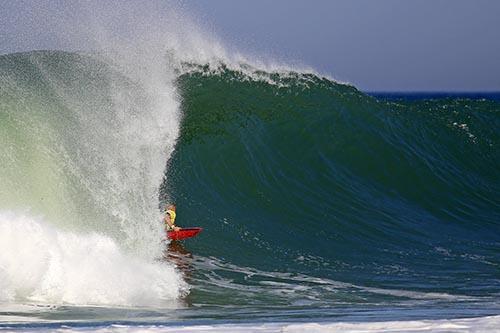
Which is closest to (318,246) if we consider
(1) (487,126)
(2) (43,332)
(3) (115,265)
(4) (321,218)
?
(4) (321,218)

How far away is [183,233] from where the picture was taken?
11.9 meters

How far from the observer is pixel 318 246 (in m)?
12.5

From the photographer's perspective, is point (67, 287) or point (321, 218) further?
point (321, 218)

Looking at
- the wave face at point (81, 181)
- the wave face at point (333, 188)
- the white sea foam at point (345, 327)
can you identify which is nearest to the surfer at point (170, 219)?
the wave face at point (81, 181)

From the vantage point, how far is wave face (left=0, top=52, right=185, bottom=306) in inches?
330

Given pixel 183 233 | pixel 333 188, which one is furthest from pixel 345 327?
pixel 333 188

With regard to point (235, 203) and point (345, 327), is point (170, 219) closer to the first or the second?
point (235, 203)

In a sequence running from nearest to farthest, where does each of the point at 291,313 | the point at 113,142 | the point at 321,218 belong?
the point at 291,313
the point at 113,142
the point at 321,218

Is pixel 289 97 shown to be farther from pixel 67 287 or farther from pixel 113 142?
pixel 67 287

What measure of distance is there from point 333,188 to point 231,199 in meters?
1.90

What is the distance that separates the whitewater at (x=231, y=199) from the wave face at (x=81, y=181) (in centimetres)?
2

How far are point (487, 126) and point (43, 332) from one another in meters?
16.6

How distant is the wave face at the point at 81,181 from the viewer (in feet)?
27.5

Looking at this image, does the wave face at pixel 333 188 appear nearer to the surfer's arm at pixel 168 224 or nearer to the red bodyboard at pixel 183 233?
the red bodyboard at pixel 183 233
